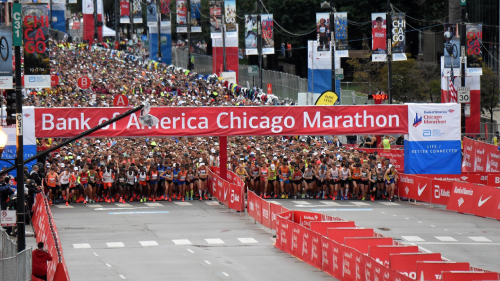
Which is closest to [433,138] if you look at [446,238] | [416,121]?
[416,121]

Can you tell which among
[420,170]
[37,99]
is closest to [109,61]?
[37,99]

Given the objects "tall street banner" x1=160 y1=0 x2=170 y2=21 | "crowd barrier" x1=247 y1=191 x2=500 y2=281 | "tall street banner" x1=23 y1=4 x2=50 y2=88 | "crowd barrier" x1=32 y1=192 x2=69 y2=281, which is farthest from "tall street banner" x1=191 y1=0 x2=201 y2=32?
"tall street banner" x1=23 y1=4 x2=50 y2=88

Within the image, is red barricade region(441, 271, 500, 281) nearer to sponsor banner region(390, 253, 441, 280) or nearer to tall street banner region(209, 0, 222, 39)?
sponsor banner region(390, 253, 441, 280)

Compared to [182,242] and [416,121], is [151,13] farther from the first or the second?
[182,242]

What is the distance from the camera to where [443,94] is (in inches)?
1737

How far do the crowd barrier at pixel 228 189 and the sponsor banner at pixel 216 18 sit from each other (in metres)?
24.3

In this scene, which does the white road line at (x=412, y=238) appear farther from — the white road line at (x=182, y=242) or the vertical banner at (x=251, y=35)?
the vertical banner at (x=251, y=35)

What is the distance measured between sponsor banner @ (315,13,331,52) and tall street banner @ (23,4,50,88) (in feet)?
72.2

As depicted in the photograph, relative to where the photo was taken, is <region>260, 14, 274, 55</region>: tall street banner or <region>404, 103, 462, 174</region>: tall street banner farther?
<region>260, 14, 274, 55</region>: tall street banner

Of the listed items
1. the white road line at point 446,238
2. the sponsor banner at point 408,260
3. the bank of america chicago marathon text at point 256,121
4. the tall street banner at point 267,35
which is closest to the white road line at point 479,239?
the white road line at point 446,238

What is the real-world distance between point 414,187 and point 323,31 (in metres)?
14.5

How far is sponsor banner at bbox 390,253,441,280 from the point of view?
52.0ft

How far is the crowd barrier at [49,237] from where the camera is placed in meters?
16.0

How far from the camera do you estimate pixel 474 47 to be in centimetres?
4019
